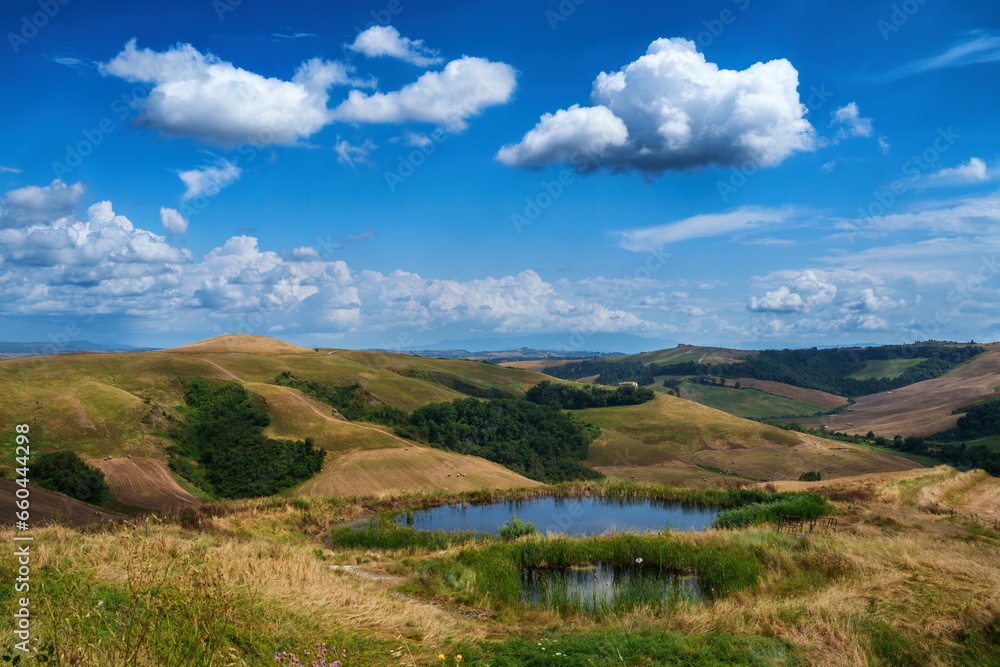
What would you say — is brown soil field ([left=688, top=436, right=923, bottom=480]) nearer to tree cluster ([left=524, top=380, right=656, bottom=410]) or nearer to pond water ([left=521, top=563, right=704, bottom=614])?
tree cluster ([left=524, top=380, right=656, bottom=410])

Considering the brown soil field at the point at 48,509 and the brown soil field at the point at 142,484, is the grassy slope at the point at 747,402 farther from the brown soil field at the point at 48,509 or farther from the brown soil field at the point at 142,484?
the brown soil field at the point at 48,509

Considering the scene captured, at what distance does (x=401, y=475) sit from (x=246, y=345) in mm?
87443

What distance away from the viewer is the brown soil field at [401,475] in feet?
139

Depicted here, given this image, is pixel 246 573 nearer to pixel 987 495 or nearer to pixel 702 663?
pixel 702 663

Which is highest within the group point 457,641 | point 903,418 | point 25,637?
point 25,637

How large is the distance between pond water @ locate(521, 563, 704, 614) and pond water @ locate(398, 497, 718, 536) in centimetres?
985

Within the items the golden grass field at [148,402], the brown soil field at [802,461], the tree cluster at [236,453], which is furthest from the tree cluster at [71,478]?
the brown soil field at [802,461]

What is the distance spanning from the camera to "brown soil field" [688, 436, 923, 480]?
68.5 metres

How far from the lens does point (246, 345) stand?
118375 millimetres

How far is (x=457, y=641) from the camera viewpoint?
9.59 m

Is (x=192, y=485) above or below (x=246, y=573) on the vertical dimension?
below

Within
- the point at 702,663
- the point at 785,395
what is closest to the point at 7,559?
the point at 702,663

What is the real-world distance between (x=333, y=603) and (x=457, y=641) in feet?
7.72

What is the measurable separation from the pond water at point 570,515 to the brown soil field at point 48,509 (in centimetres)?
1517
